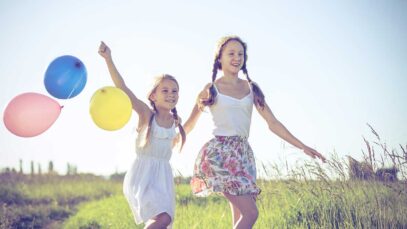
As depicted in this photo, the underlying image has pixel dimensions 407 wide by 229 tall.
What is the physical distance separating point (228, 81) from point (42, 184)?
31.6 ft

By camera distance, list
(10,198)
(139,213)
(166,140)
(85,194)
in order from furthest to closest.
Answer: (85,194), (10,198), (166,140), (139,213)

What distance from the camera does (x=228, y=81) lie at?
4367mm

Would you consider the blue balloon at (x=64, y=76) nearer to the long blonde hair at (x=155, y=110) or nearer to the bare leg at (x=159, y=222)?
the long blonde hair at (x=155, y=110)

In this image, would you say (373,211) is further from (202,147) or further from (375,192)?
(202,147)

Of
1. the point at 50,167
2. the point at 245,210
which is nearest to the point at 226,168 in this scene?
the point at 245,210

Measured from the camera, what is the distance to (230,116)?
4203 mm

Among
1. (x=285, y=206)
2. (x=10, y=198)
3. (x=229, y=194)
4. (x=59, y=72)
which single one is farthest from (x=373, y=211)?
(x=10, y=198)

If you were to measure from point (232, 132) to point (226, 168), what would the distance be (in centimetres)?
30

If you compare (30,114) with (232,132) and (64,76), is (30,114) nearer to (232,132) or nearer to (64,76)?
(64,76)

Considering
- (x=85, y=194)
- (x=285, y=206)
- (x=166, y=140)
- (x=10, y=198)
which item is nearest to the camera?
(x=166, y=140)

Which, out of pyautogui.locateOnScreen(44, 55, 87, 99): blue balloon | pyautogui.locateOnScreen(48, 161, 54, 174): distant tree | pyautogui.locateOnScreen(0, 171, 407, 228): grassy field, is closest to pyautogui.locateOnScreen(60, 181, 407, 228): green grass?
pyautogui.locateOnScreen(0, 171, 407, 228): grassy field

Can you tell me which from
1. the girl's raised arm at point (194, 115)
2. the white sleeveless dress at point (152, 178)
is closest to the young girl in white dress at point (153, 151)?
the white sleeveless dress at point (152, 178)

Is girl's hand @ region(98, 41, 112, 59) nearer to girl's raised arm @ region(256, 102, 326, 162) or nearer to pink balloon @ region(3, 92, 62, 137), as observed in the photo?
pink balloon @ region(3, 92, 62, 137)

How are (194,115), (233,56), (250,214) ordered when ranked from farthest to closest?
(194,115), (233,56), (250,214)
